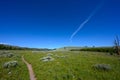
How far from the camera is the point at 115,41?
76.0 m

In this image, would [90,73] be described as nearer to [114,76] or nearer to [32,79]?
[114,76]

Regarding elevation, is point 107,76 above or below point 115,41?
below

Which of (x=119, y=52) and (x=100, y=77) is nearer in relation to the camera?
(x=100, y=77)

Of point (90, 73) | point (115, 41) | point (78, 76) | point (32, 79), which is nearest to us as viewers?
point (32, 79)

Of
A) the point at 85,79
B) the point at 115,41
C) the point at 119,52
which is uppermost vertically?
the point at 115,41

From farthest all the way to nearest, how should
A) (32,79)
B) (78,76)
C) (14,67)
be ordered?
(14,67) → (78,76) → (32,79)

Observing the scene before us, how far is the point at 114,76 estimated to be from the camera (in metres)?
29.6

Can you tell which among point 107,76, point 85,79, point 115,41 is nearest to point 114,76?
point 107,76

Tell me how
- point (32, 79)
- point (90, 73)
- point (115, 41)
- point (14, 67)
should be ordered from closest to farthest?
point (32, 79)
point (90, 73)
point (14, 67)
point (115, 41)

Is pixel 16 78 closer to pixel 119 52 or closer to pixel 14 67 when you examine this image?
pixel 14 67

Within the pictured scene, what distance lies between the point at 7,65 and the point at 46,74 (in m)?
13.8

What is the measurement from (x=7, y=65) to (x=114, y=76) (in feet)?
88.7

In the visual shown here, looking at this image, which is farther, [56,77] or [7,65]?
[7,65]

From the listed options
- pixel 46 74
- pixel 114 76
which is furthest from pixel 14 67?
pixel 114 76
